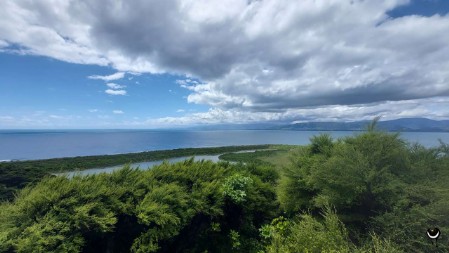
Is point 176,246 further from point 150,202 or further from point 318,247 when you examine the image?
point 318,247

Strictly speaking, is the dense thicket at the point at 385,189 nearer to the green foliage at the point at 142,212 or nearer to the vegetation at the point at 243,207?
the vegetation at the point at 243,207

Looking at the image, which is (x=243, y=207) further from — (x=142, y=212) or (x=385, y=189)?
(x=385, y=189)

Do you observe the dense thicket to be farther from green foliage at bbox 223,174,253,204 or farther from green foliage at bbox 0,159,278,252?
green foliage at bbox 0,159,278,252

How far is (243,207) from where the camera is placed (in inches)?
509

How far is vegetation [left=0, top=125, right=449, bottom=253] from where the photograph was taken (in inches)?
323

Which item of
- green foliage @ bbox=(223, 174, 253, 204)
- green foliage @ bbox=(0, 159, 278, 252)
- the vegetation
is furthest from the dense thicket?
green foliage @ bbox=(0, 159, 278, 252)

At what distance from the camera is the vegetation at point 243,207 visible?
8.21m

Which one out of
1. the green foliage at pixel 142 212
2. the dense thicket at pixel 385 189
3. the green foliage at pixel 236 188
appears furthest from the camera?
the green foliage at pixel 236 188

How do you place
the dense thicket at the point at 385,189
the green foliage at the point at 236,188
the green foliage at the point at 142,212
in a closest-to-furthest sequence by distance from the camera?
the green foliage at the point at 142,212 < the dense thicket at the point at 385,189 < the green foliage at the point at 236,188

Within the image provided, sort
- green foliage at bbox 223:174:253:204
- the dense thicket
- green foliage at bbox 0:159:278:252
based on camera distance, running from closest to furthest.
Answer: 1. green foliage at bbox 0:159:278:252
2. the dense thicket
3. green foliage at bbox 223:174:253:204

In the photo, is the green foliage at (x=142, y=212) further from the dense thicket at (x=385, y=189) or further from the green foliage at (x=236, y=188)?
the dense thicket at (x=385, y=189)

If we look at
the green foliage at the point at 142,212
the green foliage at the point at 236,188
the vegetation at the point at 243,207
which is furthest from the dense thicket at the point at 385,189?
the green foliage at the point at 142,212

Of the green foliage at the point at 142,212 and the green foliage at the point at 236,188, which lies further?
the green foliage at the point at 236,188

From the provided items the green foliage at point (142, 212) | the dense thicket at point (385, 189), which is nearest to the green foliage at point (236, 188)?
the green foliage at point (142, 212)
